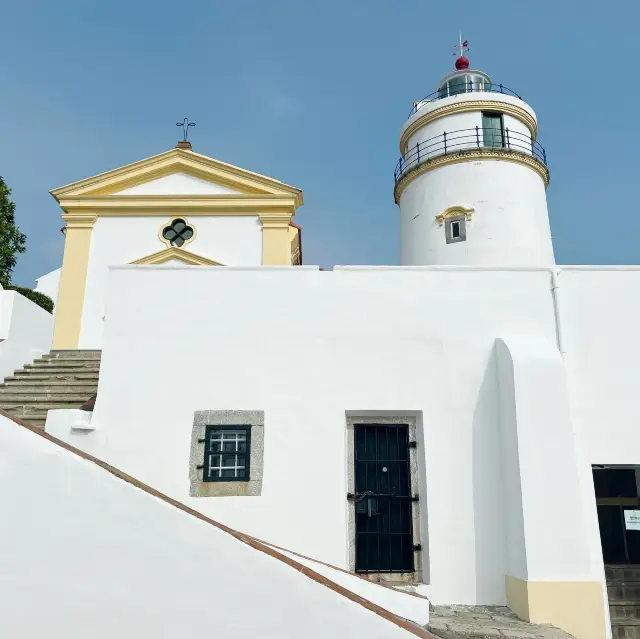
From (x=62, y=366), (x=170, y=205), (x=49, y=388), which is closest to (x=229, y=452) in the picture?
(x=49, y=388)

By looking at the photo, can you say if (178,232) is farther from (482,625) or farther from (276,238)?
(482,625)

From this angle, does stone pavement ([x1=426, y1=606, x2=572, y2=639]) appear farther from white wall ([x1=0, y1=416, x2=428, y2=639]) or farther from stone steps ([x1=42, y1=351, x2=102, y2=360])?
stone steps ([x1=42, y1=351, x2=102, y2=360])

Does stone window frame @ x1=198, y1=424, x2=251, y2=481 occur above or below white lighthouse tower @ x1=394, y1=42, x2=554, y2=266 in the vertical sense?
below

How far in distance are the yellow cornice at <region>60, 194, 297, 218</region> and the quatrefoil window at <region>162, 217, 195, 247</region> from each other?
0.22m

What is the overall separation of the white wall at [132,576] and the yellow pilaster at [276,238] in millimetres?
8724

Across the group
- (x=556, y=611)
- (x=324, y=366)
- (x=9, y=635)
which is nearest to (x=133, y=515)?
(x=9, y=635)

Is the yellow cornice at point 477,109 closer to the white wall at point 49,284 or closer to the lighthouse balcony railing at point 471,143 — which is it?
the lighthouse balcony railing at point 471,143

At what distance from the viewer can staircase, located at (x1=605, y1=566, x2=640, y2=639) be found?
6.53 m

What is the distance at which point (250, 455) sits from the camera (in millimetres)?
6305

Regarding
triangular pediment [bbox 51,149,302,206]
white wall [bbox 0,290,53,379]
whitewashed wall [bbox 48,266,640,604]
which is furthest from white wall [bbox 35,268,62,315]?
whitewashed wall [bbox 48,266,640,604]

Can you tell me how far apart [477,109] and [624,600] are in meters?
11.7

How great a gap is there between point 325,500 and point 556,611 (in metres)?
2.44

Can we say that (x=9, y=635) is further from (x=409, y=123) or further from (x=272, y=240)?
(x=409, y=123)

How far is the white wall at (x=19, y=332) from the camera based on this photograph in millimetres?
8766
